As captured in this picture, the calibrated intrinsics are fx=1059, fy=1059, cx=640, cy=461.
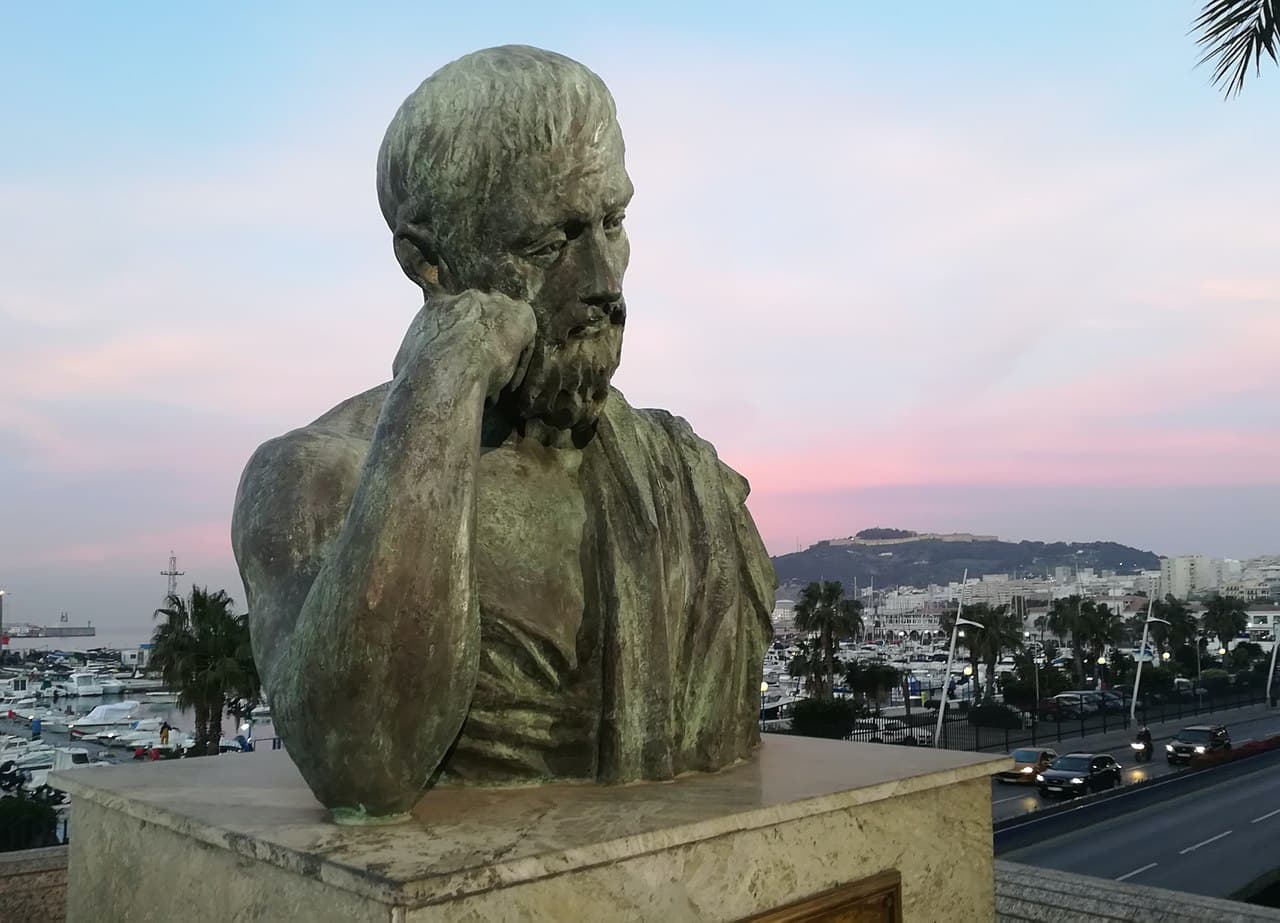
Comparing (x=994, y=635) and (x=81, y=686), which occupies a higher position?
(x=994, y=635)

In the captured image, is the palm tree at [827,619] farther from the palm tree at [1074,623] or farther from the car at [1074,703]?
the palm tree at [1074,623]

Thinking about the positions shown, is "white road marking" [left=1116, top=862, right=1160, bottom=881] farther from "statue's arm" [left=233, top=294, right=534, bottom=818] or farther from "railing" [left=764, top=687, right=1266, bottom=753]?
"statue's arm" [left=233, top=294, right=534, bottom=818]

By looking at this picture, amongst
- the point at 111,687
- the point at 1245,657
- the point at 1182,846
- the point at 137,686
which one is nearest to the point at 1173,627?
the point at 1245,657

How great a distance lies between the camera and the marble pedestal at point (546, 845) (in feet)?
6.65

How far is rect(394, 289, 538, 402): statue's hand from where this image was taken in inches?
93.9

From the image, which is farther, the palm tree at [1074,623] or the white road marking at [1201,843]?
the palm tree at [1074,623]

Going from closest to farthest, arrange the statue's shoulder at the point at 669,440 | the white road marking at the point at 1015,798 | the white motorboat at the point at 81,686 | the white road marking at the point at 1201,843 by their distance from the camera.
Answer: the statue's shoulder at the point at 669,440, the white road marking at the point at 1201,843, the white road marking at the point at 1015,798, the white motorboat at the point at 81,686

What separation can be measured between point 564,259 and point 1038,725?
34676 mm

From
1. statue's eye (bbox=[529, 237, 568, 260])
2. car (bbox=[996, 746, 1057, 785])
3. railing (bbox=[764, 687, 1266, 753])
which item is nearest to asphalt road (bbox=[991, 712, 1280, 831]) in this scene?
car (bbox=[996, 746, 1057, 785])

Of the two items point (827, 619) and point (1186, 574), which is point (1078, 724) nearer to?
point (827, 619)

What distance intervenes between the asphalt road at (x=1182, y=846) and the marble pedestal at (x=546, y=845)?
10.1 m

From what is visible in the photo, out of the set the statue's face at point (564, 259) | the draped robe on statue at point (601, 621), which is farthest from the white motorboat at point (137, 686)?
the statue's face at point (564, 259)

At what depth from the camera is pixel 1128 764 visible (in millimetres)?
25891

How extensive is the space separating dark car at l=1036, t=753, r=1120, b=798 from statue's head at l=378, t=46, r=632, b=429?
816 inches
